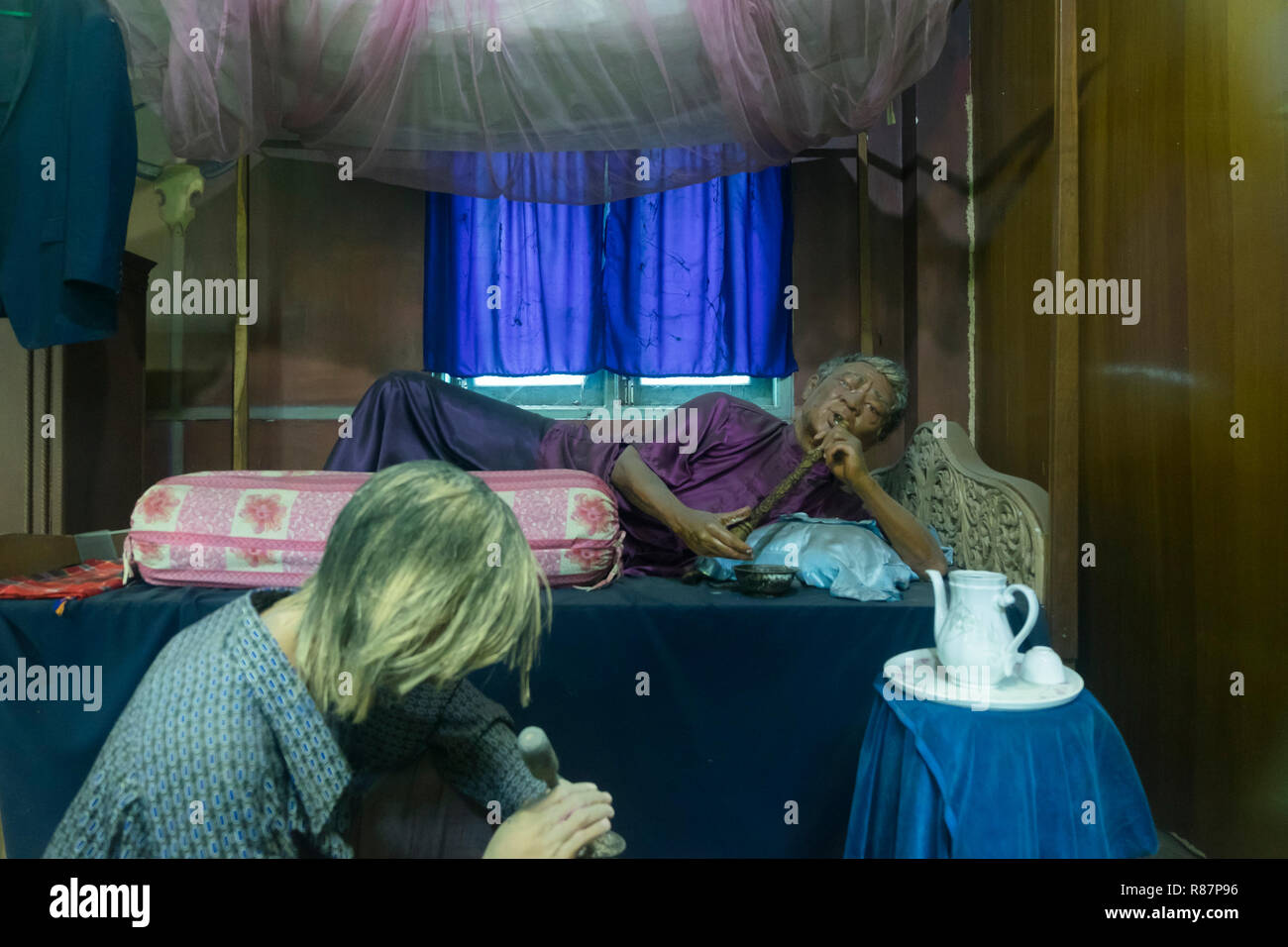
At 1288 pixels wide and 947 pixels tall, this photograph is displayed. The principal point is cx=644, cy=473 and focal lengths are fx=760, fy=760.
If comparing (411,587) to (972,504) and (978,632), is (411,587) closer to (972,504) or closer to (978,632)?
(978,632)

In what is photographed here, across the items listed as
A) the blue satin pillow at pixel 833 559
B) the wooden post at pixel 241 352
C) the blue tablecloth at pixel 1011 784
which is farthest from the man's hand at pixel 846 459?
the wooden post at pixel 241 352

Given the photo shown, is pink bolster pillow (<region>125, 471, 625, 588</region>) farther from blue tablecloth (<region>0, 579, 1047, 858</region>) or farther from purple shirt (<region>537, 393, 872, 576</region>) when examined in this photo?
purple shirt (<region>537, 393, 872, 576</region>)

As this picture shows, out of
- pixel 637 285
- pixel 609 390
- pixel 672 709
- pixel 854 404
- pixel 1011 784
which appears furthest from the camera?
A: pixel 609 390

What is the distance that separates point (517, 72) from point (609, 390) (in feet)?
4.62

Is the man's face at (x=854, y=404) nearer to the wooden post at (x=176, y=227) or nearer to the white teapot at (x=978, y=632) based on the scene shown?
the white teapot at (x=978, y=632)

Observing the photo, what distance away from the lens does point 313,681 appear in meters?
0.85

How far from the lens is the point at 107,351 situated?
2.87 metres

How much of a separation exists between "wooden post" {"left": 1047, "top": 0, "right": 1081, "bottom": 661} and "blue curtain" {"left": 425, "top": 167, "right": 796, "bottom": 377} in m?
1.55

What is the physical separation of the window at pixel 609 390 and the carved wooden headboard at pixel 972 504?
0.76m

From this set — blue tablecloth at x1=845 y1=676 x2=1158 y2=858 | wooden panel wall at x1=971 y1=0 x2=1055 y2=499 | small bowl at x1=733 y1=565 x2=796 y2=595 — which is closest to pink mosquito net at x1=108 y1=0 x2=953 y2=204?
wooden panel wall at x1=971 y1=0 x2=1055 y2=499

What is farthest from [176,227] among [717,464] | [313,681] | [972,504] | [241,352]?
[972,504]

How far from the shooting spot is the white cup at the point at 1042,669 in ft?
4.32
